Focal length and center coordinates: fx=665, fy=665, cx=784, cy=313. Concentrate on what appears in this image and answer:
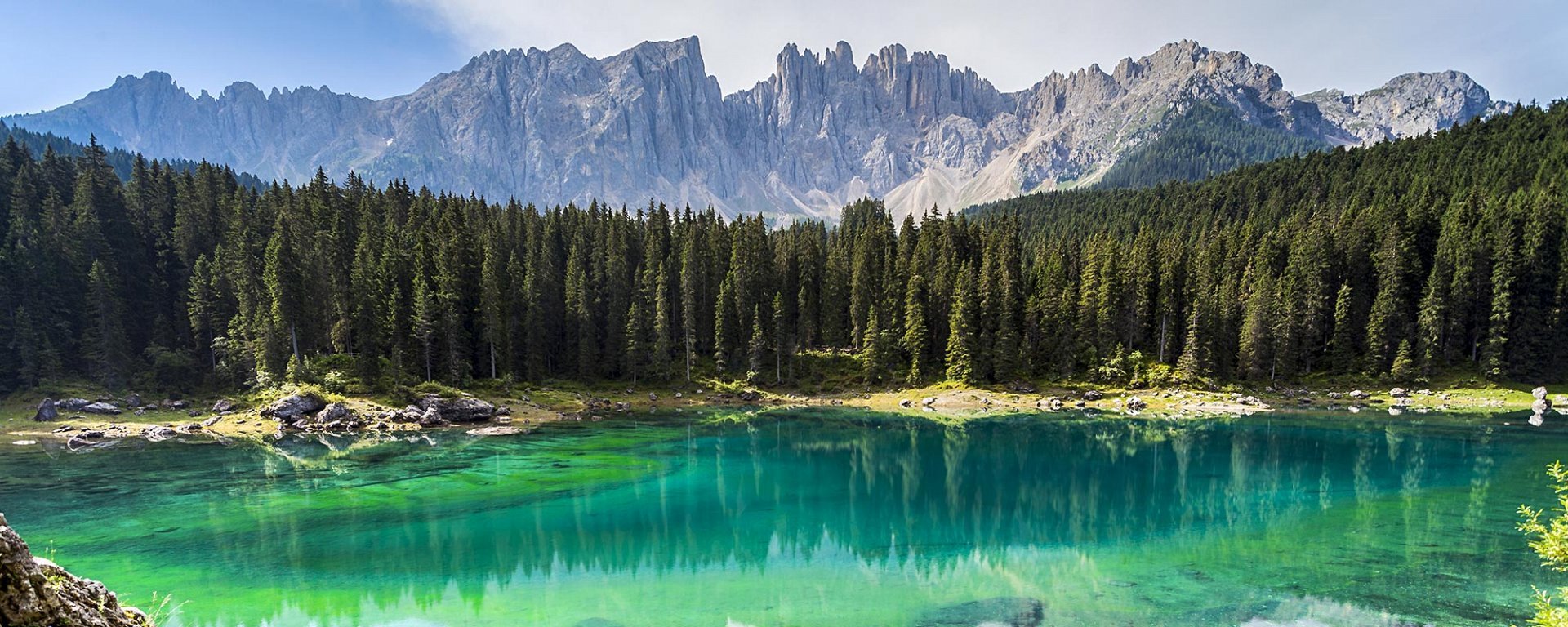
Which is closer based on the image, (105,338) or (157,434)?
(157,434)

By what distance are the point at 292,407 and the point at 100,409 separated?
1706cm

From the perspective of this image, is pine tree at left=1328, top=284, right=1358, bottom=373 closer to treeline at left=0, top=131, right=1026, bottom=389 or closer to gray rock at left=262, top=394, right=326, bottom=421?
treeline at left=0, top=131, right=1026, bottom=389

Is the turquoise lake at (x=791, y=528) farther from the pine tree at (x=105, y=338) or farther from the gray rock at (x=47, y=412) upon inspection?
the pine tree at (x=105, y=338)

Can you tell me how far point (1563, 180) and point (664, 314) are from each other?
12299 centimetres

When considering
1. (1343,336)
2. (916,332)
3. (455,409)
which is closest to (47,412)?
(455,409)

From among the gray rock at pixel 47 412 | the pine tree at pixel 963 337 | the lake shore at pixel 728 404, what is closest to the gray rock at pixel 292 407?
the lake shore at pixel 728 404

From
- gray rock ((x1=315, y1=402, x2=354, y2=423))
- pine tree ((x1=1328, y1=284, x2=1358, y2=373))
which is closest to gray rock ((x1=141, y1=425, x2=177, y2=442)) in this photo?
gray rock ((x1=315, y1=402, x2=354, y2=423))

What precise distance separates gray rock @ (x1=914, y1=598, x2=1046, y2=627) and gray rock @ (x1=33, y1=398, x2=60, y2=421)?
74738 millimetres

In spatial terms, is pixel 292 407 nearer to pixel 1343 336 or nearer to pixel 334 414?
pixel 334 414

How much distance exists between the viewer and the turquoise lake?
22.4 m

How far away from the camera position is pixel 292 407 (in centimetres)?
5788

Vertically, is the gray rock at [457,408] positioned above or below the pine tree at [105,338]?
below

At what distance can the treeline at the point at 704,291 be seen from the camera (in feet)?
225

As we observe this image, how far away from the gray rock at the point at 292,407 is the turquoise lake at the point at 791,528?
7.74 m
